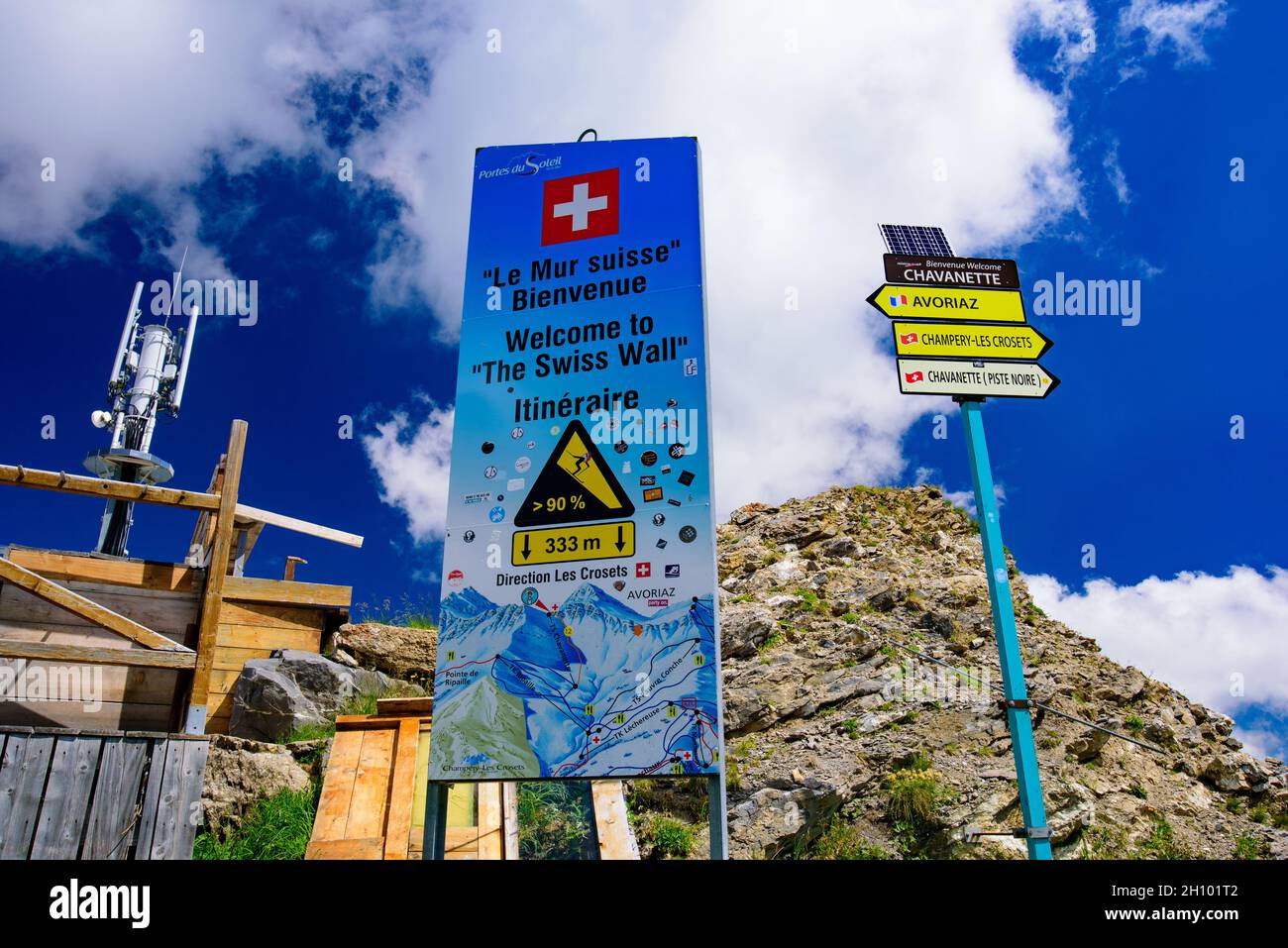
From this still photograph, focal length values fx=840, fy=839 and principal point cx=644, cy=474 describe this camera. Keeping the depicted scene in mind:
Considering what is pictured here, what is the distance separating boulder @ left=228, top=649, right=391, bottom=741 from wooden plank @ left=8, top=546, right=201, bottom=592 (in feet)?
4.57

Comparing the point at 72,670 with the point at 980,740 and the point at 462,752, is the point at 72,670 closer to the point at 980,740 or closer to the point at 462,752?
the point at 462,752

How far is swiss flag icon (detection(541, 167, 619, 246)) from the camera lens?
6.25m

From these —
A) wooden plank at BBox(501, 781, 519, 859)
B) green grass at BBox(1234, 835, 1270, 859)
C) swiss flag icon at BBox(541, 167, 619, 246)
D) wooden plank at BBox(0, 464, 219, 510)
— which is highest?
swiss flag icon at BBox(541, 167, 619, 246)

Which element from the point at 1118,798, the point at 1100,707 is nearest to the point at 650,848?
the point at 1118,798

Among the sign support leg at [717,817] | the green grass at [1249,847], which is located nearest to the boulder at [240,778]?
the sign support leg at [717,817]

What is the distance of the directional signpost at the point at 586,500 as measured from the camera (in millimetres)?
5055

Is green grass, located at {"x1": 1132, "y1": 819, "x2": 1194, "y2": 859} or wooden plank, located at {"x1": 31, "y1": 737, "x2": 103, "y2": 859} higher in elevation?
wooden plank, located at {"x1": 31, "y1": 737, "x2": 103, "y2": 859}

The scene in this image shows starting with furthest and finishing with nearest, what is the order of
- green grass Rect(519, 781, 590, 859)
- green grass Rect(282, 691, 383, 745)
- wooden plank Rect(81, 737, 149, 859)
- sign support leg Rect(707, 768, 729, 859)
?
green grass Rect(282, 691, 383, 745) < green grass Rect(519, 781, 590, 859) < wooden plank Rect(81, 737, 149, 859) < sign support leg Rect(707, 768, 729, 859)

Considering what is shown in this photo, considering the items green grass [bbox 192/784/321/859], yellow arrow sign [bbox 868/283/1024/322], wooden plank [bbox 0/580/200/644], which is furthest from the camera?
wooden plank [bbox 0/580/200/644]

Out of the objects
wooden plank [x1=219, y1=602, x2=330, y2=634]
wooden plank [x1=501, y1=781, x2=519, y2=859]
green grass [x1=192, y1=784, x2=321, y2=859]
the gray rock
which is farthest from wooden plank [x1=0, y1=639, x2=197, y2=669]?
the gray rock

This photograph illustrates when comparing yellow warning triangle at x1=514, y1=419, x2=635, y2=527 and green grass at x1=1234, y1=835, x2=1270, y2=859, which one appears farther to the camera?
green grass at x1=1234, y1=835, x2=1270, y2=859

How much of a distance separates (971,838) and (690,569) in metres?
5.15

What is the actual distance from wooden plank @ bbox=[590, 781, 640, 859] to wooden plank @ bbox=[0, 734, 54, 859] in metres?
4.61

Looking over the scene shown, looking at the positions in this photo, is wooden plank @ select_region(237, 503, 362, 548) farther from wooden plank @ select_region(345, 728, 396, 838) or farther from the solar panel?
the solar panel
